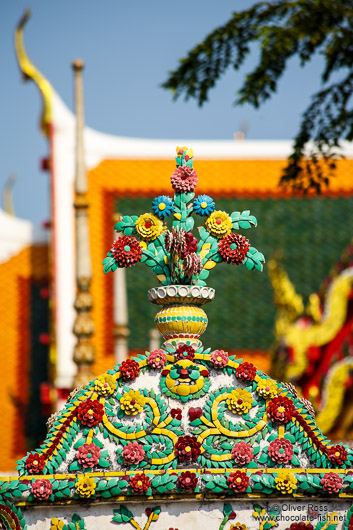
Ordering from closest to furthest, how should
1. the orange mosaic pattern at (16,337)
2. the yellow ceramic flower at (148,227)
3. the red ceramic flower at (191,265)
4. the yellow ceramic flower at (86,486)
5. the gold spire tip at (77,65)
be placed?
the yellow ceramic flower at (86,486)
the red ceramic flower at (191,265)
the yellow ceramic flower at (148,227)
the gold spire tip at (77,65)
the orange mosaic pattern at (16,337)

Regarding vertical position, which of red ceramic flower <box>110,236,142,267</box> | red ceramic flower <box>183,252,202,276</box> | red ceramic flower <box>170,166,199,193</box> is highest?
red ceramic flower <box>170,166,199,193</box>

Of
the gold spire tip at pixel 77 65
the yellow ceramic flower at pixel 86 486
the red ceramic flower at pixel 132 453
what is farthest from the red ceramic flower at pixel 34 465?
the gold spire tip at pixel 77 65

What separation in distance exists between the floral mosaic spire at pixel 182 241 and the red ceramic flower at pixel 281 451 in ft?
3.08

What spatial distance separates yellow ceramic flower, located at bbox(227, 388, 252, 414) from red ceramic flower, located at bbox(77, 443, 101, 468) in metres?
0.70

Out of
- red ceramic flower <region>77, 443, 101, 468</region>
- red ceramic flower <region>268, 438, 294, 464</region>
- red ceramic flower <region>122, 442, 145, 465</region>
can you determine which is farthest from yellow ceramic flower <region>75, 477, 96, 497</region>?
red ceramic flower <region>268, 438, 294, 464</region>

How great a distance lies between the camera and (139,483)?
14.7ft

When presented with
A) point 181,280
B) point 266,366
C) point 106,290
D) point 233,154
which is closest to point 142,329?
point 106,290

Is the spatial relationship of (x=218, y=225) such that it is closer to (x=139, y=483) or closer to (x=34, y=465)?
(x=139, y=483)

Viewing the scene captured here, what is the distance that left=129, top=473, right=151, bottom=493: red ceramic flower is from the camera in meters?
4.48

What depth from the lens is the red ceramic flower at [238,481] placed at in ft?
14.8

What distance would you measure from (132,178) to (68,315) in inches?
111

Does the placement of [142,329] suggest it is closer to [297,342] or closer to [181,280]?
[297,342]

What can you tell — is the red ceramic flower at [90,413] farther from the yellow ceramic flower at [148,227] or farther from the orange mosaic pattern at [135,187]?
the orange mosaic pattern at [135,187]

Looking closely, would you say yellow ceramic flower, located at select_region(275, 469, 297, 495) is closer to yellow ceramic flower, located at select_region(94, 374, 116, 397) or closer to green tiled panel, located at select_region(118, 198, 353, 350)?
yellow ceramic flower, located at select_region(94, 374, 116, 397)
